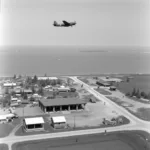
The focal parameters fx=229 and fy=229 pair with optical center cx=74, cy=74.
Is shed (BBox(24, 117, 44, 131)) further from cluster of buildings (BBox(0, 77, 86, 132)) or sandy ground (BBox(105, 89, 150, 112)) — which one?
sandy ground (BBox(105, 89, 150, 112))

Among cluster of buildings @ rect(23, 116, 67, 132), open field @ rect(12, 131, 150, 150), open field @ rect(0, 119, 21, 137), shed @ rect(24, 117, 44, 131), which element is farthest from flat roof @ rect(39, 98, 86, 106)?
open field @ rect(12, 131, 150, 150)

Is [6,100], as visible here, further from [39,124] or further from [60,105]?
[39,124]

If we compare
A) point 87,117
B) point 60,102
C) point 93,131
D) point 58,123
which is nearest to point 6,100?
point 60,102

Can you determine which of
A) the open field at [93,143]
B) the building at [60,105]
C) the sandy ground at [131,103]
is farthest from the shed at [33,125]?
the sandy ground at [131,103]

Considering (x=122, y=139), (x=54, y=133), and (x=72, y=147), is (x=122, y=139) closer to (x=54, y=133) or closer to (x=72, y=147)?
(x=72, y=147)

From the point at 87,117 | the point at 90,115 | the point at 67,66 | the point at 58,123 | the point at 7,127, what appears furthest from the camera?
the point at 67,66

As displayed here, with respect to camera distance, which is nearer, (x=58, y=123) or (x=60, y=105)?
(x=58, y=123)

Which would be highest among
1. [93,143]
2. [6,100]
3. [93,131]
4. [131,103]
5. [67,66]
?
[67,66]

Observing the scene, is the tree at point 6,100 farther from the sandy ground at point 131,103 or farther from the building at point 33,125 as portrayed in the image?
the sandy ground at point 131,103
